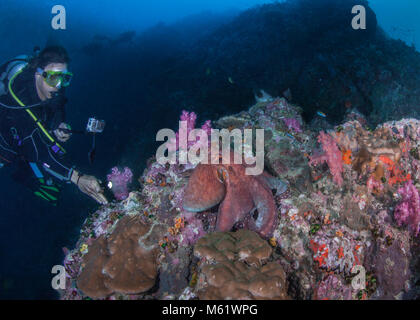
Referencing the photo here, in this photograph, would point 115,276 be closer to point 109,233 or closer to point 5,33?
point 109,233

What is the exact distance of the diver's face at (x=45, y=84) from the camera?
529cm

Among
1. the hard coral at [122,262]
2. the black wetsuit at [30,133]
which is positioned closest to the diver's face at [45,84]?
the black wetsuit at [30,133]

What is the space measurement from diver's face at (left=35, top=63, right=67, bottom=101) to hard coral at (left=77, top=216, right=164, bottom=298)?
13.8 feet

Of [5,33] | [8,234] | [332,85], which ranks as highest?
[5,33]

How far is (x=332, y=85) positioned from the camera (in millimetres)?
8125

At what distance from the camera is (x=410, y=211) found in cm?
335

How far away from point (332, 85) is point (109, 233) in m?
8.91

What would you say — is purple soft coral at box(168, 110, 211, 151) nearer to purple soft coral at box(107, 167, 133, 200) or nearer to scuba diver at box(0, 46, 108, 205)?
purple soft coral at box(107, 167, 133, 200)

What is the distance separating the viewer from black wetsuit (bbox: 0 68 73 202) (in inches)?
191

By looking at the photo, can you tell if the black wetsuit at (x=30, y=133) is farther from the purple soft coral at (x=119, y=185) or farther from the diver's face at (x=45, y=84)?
the purple soft coral at (x=119, y=185)

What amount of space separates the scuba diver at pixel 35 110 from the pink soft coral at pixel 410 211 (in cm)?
626

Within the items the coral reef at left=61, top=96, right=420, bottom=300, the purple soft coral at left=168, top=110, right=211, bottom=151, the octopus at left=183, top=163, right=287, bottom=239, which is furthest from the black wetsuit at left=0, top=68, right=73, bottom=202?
the octopus at left=183, top=163, right=287, bottom=239
